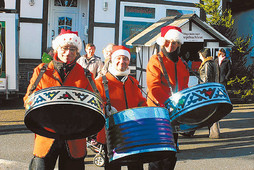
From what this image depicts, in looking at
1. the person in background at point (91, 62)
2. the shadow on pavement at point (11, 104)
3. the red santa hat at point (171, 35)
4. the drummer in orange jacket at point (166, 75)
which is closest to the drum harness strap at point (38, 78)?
the drummer in orange jacket at point (166, 75)

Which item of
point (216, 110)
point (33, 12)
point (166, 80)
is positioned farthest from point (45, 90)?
point (33, 12)

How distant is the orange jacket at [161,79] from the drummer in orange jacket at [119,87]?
168mm

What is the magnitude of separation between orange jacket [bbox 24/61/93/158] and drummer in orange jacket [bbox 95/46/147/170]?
361mm

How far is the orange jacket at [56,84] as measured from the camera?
3.16 meters

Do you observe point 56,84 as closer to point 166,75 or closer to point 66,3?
point 166,75

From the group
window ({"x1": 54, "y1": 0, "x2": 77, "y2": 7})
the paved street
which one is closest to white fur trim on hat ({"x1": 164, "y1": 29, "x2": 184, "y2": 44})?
the paved street

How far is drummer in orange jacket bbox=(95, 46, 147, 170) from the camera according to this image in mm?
3621

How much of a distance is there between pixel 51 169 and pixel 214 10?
1087cm

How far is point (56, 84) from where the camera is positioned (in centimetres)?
320

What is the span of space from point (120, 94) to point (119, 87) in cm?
7

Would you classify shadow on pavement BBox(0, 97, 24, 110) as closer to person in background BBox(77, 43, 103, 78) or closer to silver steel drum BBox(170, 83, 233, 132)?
person in background BBox(77, 43, 103, 78)

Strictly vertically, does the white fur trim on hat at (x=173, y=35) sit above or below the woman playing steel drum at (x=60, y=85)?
above

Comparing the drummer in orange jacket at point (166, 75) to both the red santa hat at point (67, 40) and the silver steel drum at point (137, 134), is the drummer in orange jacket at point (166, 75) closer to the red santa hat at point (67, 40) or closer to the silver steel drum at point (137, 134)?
the silver steel drum at point (137, 134)

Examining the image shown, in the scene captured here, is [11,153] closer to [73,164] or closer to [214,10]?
[73,164]
